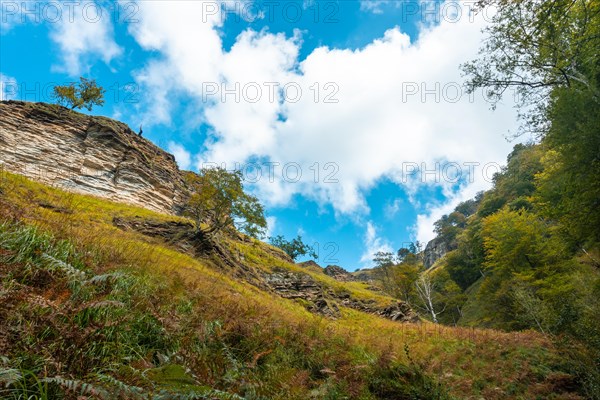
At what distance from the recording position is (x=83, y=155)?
111 feet

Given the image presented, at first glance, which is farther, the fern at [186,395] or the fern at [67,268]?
the fern at [67,268]

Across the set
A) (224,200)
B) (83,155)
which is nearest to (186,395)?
(224,200)

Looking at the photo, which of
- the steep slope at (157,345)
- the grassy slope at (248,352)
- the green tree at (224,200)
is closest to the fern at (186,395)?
the steep slope at (157,345)

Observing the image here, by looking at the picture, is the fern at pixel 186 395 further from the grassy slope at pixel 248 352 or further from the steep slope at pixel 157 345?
the grassy slope at pixel 248 352

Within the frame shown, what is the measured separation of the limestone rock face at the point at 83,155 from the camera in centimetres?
2959

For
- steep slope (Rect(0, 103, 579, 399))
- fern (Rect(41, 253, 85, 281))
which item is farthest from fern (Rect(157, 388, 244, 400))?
fern (Rect(41, 253, 85, 281))

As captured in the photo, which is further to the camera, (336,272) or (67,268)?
(336,272)

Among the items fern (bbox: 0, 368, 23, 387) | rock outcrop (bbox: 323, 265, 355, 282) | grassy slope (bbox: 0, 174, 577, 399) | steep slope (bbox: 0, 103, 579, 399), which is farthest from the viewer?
rock outcrop (bbox: 323, 265, 355, 282)

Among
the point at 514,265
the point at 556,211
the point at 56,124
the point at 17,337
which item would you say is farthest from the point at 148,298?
the point at 56,124

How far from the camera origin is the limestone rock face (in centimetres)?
2959

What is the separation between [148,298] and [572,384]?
31.7 feet

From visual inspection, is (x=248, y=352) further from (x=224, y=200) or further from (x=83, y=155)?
(x=83, y=155)

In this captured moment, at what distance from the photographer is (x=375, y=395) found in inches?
215

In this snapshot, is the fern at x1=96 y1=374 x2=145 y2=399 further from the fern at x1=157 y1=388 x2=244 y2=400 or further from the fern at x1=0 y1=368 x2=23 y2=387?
the fern at x1=0 y1=368 x2=23 y2=387
